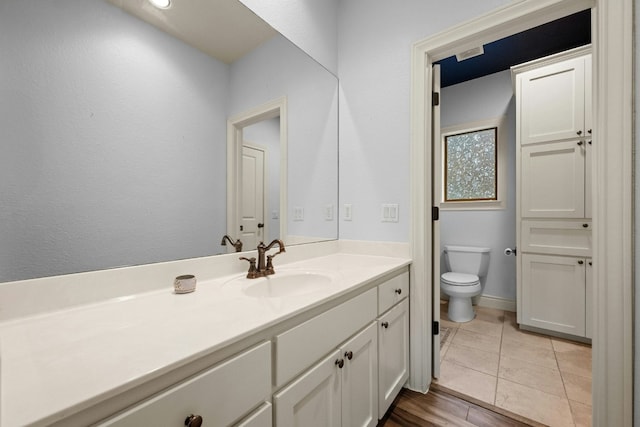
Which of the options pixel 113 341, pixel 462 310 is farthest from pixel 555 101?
pixel 113 341

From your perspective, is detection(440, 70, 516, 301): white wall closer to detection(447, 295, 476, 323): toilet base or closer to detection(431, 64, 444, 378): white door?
detection(447, 295, 476, 323): toilet base

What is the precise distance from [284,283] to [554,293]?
2.22 m

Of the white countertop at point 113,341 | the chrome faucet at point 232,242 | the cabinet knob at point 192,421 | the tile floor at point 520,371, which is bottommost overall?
the tile floor at point 520,371

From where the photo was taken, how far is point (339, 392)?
908 millimetres

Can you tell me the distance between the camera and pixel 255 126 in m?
1.36

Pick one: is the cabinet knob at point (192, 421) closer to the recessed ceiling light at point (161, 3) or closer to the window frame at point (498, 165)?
the recessed ceiling light at point (161, 3)

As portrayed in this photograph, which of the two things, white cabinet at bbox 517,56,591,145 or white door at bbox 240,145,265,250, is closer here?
white door at bbox 240,145,265,250

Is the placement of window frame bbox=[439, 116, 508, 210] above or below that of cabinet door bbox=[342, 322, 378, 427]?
above

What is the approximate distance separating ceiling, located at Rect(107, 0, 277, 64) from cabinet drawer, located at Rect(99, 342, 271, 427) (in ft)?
3.79

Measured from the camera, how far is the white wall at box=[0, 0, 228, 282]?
0.70m

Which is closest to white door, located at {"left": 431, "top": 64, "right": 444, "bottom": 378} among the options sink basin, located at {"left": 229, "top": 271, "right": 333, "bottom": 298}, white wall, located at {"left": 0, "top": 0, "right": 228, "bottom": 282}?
sink basin, located at {"left": 229, "top": 271, "right": 333, "bottom": 298}

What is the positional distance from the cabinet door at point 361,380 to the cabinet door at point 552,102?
84.9 inches

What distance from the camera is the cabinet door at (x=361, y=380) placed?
0.95m

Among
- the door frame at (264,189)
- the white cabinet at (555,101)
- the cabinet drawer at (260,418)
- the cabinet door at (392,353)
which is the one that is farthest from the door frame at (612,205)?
the door frame at (264,189)
